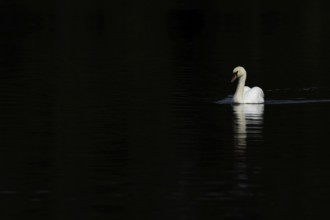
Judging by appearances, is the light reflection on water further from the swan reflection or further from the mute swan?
the mute swan

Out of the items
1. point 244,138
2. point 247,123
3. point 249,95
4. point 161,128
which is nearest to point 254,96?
point 249,95

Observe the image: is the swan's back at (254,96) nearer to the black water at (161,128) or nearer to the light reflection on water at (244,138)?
the light reflection on water at (244,138)

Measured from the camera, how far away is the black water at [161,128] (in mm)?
27109

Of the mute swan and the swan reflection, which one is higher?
the mute swan

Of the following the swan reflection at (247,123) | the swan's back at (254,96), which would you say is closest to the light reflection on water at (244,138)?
the swan reflection at (247,123)

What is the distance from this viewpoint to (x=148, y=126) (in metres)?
37.3

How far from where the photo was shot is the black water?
88.9ft

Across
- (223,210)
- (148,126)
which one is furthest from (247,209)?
(148,126)

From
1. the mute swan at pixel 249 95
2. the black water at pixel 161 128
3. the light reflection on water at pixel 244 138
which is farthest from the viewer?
the mute swan at pixel 249 95

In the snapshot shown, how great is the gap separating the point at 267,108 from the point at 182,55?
2207 cm

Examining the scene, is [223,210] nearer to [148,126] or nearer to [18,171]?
[18,171]

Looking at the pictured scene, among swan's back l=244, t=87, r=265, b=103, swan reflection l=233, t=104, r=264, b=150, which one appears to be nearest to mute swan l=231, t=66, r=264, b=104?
swan's back l=244, t=87, r=265, b=103

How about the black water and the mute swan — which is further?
the mute swan

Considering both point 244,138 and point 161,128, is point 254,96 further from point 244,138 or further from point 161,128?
point 244,138
